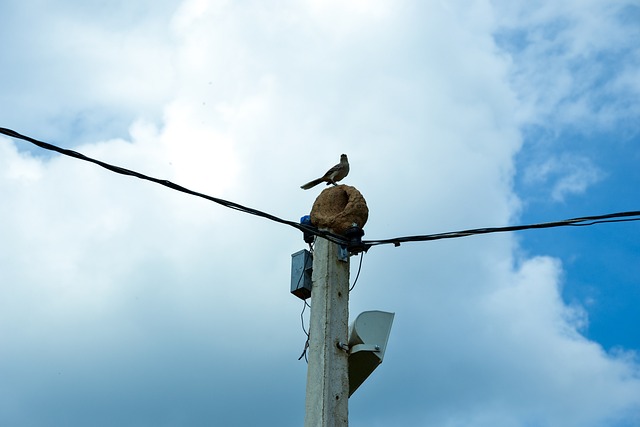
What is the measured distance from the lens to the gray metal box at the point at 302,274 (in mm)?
7504

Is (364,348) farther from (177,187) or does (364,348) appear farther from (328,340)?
(177,187)

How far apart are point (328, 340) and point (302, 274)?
91 centimetres

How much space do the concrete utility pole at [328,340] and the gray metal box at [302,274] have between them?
148 mm

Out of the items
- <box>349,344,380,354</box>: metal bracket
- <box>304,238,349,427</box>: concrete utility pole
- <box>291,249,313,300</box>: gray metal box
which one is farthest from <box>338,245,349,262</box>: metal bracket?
<box>349,344,380,354</box>: metal bracket

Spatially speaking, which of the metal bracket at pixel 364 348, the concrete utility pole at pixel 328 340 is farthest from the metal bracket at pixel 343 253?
the metal bracket at pixel 364 348

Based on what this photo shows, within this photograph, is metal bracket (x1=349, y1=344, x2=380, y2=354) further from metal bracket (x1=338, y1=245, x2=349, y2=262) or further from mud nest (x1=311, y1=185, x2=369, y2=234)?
mud nest (x1=311, y1=185, x2=369, y2=234)

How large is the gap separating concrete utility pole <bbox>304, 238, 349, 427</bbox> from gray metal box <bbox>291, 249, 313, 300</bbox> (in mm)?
148

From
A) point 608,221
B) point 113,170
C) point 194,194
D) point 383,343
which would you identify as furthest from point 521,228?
point 113,170

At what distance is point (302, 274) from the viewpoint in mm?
7516

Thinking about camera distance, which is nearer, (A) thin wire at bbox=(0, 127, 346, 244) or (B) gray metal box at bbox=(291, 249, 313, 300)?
(A) thin wire at bbox=(0, 127, 346, 244)

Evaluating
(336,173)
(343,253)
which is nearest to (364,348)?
(343,253)

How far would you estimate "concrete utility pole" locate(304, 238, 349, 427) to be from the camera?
6520 millimetres

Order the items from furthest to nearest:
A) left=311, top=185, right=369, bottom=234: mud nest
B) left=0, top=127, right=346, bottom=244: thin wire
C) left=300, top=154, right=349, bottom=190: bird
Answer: left=300, top=154, right=349, bottom=190: bird, left=311, top=185, right=369, bottom=234: mud nest, left=0, top=127, right=346, bottom=244: thin wire

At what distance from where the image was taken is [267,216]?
7188mm
